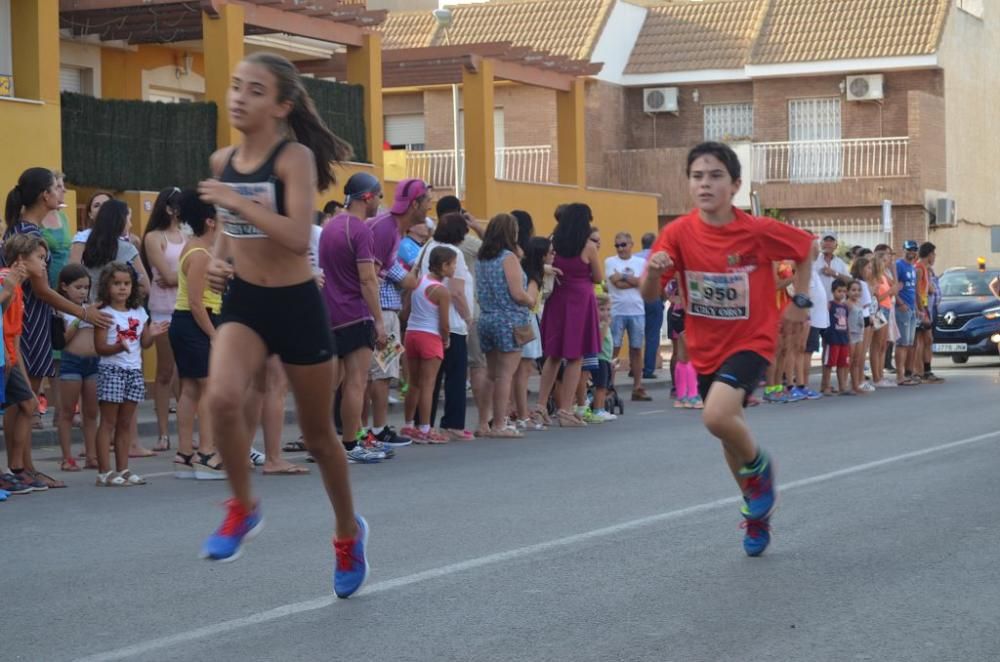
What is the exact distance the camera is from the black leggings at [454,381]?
14492 millimetres

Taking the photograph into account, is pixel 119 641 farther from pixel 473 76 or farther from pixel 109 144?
pixel 473 76

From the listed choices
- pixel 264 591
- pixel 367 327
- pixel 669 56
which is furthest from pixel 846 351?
pixel 669 56

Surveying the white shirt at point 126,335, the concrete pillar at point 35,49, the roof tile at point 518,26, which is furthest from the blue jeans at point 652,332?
the roof tile at point 518,26

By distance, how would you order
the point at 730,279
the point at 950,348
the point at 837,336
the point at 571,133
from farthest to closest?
the point at 571,133 → the point at 950,348 → the point at 837,336 → the point at 730,279

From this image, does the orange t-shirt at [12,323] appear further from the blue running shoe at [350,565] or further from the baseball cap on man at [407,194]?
the blue running shoe at [350,565]

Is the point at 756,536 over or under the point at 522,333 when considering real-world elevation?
under

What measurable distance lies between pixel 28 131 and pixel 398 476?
8.92 m

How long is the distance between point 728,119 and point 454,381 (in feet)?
99.4

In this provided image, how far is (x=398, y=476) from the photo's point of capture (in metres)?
11.7

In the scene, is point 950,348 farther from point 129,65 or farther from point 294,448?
point 294,448

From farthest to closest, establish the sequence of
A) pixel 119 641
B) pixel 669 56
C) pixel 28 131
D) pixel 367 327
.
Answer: pixel 669 56 → pixel 28 131 → pixel 367 327 → pixel 119 641

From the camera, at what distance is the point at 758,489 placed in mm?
7707

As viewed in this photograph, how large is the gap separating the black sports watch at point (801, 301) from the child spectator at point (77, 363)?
211 inches

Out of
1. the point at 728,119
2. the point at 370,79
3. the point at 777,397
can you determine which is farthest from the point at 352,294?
the point at 728,119
